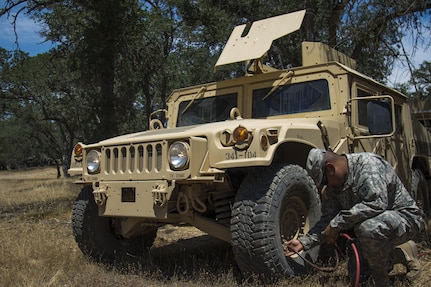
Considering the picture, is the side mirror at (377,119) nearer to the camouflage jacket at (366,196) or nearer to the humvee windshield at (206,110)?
the camouflage jacket at (366,196)

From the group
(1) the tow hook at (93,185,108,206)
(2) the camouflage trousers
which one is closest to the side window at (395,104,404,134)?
(2) the camouflage trousers

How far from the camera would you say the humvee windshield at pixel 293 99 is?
527 cm

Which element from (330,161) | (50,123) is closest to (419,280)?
(330,161)

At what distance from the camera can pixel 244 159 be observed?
12.8ft

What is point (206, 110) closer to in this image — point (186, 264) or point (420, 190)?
point (186, 264)

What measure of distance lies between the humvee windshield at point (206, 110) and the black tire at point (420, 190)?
283 cm

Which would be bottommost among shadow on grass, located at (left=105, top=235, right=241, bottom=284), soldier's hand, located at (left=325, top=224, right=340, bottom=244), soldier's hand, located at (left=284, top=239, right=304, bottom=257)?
shadow on grass, located at (left=105, top=235, right=241, bottom=284)

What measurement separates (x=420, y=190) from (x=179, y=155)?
14.4 ft

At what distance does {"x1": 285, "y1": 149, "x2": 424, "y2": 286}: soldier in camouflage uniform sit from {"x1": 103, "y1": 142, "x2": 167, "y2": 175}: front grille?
1311 millimetres

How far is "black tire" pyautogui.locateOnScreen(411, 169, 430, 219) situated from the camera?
6695mm

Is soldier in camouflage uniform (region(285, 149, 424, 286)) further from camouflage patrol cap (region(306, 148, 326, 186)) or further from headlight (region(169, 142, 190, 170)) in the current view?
headlight (region(169, 142, 190, 170))

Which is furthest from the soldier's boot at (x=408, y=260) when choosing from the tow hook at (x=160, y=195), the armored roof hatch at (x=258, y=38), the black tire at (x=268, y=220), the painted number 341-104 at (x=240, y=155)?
the armored roof hatch at (x=258, y=38)

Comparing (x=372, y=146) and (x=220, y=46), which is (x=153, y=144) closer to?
(x=372, y=146)

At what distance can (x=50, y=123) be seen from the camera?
3619 cm
